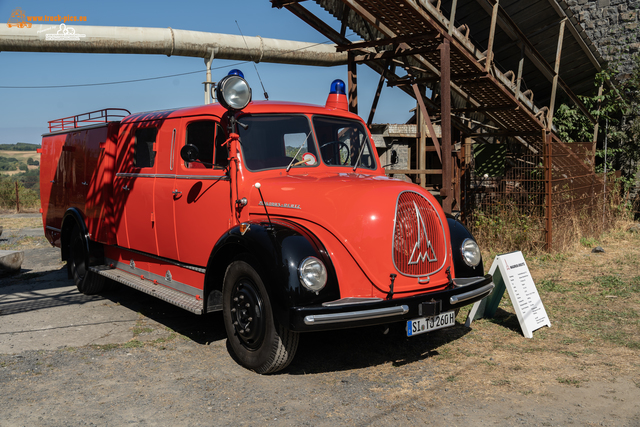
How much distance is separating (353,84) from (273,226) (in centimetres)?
611

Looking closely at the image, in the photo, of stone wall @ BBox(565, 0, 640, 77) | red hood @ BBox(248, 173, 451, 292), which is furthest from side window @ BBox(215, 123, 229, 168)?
stone wall @ BBox(565, 0, 640, 77)

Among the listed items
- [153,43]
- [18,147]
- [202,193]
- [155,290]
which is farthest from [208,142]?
[18,147]

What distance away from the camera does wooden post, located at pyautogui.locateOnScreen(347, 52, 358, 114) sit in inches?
377

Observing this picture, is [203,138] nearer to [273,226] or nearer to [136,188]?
[136,188]

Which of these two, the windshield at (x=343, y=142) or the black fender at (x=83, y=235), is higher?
the windshield at (x=343, y=142)

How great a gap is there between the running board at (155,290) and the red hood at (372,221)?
3.94ft

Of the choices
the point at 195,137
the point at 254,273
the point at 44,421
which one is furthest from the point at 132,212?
the point at 44,421

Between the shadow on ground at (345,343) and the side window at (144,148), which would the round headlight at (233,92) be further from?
the shadow on ground at (345,343)

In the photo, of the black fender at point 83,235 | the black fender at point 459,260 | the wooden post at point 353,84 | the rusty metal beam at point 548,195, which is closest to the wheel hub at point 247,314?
the black fender at point 459,260

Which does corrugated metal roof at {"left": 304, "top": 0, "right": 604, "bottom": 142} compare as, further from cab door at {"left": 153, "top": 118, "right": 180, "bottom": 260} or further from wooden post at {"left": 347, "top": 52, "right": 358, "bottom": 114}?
cab door at {"left": 153, "top": 118, "right": 180, "bottom": 260}

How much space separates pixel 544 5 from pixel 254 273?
9345mm

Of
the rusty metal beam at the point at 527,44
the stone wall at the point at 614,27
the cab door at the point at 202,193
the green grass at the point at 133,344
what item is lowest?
the green grass at the point at 133,344

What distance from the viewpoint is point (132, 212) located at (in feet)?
20.6

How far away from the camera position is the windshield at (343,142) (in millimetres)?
5266
